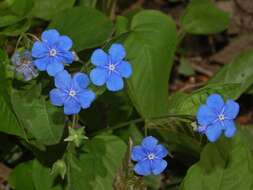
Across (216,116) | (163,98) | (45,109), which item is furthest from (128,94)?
(216,116)

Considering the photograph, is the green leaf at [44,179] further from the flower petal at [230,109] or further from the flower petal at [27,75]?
the flower petal at [230,109]

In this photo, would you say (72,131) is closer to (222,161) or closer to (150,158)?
(150,158)

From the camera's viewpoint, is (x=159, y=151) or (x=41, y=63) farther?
(x=159, y=151)

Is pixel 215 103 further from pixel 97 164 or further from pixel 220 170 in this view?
Result: pixel 97 164

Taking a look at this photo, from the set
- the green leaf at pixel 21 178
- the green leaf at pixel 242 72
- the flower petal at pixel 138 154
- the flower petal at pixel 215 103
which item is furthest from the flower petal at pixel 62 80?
the green leaf at pixel 242 72

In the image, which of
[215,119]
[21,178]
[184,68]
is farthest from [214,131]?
[184,68]

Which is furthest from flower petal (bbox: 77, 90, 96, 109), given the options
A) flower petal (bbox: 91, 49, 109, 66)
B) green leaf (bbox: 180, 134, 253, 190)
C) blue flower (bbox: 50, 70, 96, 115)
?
green leaf (bbox: 180, 134, 253, 190)
